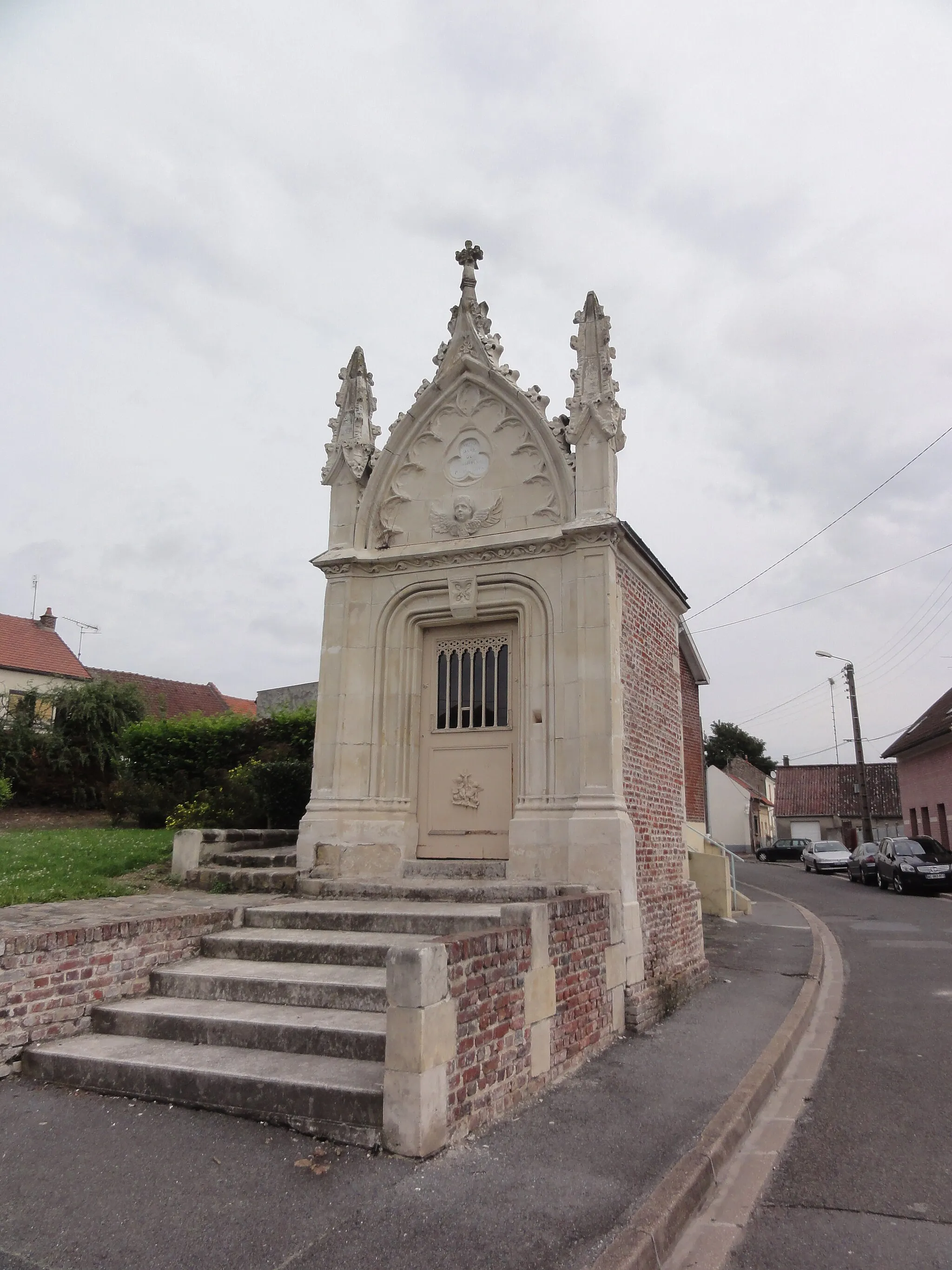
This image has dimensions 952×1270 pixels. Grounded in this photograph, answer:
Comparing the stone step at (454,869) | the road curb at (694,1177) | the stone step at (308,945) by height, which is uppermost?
the stone step at (454,869)

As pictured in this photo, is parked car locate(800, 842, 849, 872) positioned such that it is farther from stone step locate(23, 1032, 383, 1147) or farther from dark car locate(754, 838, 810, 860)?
stone step locate(23, 1032, 383, 1147)

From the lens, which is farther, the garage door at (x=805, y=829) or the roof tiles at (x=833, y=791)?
the garage door at (x=805, y=829)

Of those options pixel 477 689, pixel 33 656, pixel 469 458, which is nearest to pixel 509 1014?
Answer: pixel 477 689

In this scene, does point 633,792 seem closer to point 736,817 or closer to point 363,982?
point 363,982

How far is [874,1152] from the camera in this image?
4.75 metres

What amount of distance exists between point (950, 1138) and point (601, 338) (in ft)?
25.3

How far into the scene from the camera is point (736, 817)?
54625 mm

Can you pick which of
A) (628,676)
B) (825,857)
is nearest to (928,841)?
(825,857)

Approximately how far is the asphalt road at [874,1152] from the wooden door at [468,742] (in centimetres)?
370

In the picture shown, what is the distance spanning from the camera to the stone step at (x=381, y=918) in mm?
6340

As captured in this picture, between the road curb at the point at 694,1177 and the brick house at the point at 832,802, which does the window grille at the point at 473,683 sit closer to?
the road curb at the point at 694,1177

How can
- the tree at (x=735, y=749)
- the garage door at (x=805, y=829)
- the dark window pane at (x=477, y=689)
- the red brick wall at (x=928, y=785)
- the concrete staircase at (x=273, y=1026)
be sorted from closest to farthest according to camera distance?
the concrete staircase at (x=273, y=1026) → the dark window pane at (x=477, y=689) → the red brick wall at (x=928, y=785) → the garage door at (x=805, y=829) → the tree at (x=735, y=749)

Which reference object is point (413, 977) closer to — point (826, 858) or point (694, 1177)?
point (694, 1177)

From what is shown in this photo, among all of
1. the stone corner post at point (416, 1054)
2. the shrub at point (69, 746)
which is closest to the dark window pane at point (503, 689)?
the stone corner post at point (416, 1054)
